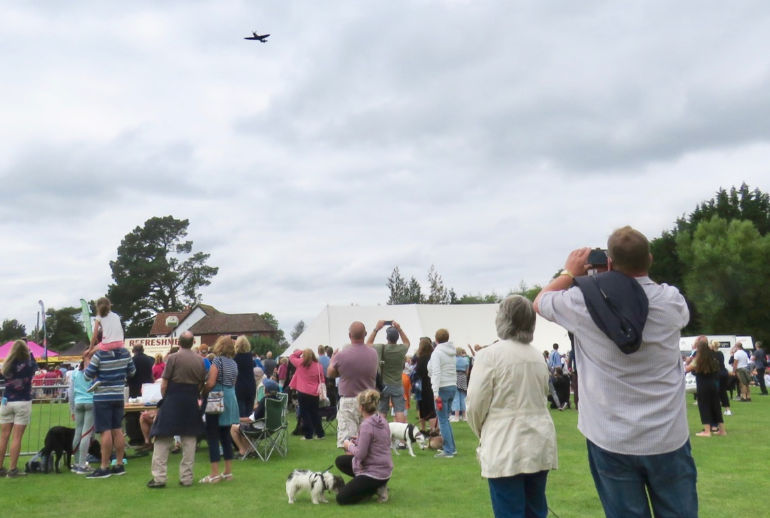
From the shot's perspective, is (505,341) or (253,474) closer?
(505,341)

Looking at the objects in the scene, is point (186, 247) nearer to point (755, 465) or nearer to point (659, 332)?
point (755, 465)

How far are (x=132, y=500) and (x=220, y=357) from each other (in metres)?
2.10

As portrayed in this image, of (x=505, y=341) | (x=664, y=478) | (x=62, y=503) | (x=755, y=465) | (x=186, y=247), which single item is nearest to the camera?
(x=664, y=478)

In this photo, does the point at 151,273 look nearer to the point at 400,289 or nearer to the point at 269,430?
the point at 400,289

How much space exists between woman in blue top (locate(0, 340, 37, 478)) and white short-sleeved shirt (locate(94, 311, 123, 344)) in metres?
1.29

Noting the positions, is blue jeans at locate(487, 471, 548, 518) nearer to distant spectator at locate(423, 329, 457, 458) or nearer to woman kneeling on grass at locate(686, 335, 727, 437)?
distant spectator at locate(423, 329, 457, 458)

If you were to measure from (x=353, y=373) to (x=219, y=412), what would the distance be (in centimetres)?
175

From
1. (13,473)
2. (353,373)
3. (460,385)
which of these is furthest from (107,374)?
(460,385)

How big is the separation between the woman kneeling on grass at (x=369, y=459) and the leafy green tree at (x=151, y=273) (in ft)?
207

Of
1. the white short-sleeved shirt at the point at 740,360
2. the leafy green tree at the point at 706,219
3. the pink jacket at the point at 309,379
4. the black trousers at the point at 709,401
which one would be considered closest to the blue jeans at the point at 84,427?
the pink jacket at the point at 309,379

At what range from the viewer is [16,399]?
926cm

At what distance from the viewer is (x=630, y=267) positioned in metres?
2.99

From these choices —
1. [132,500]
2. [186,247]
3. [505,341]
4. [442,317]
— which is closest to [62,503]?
[132,500]

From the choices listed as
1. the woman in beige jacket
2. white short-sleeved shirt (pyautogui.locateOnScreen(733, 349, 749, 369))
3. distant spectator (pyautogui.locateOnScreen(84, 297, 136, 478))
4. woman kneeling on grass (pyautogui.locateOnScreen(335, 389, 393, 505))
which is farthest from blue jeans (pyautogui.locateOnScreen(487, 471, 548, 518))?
white short-sleeved shirt (pyautogui.locateOnScreen(733, 349, 749, 369))
